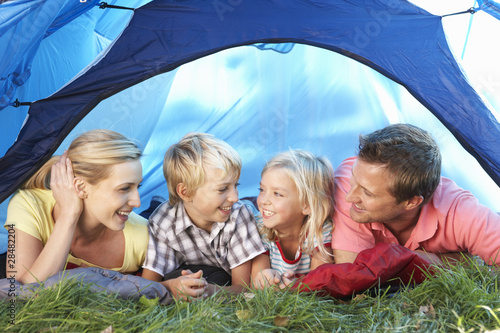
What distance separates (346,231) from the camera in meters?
2.19

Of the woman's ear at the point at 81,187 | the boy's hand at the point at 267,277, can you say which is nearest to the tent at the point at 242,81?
the woman's ear at the point at 81,187

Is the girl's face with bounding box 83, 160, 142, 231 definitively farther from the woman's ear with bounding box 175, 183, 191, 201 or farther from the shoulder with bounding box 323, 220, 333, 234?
the shoulder with bounding box 323, 220, 333, 234

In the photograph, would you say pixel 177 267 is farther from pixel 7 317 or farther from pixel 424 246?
pixel 424 246

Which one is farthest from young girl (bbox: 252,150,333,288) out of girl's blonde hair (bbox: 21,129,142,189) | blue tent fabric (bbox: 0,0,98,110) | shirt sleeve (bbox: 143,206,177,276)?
blue tent fabric (bbox: 0,0,98,110)

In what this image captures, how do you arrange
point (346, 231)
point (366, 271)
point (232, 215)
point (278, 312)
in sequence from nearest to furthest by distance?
point (278, 312) → point (366, 271) → point (346, 231) → point (232, 215)

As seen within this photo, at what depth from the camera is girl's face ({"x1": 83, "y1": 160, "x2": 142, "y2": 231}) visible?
2.09 m

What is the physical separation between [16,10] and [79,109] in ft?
1.53

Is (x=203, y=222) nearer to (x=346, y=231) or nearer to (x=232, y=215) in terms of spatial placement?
(x=232, y=215)

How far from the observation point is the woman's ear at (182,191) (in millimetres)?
2264

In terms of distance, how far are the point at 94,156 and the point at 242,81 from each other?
1111 mm

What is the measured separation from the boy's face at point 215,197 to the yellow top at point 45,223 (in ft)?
0.89

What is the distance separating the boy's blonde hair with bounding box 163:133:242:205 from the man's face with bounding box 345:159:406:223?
1.72ft

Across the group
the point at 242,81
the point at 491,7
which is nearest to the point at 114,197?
the point at 242,81

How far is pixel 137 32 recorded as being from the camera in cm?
225
